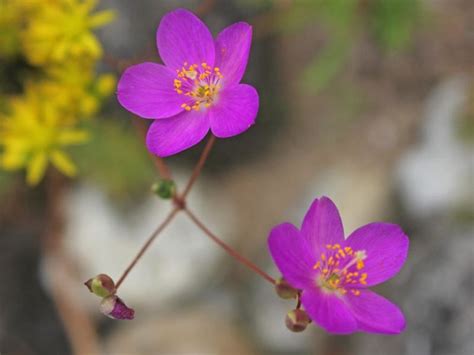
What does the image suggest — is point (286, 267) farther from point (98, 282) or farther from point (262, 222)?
point (262, 222)

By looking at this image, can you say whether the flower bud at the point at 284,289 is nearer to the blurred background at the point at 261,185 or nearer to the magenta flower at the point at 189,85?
the magenta flower at the point at 189,85

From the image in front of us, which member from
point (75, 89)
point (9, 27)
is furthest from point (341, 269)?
point (9, 27)

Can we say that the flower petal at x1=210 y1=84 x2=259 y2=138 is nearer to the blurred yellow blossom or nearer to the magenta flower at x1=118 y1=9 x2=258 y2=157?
the magenta flower at x1=118 y1=9 x2=258 y2=157

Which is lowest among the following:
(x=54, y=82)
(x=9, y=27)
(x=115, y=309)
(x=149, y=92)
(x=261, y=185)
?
(x=115, y=309)

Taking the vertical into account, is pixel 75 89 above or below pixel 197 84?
above

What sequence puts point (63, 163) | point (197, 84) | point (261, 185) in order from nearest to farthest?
point (197, 84) < point (63, 163) < point (261, 185)

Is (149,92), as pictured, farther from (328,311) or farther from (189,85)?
(328,311)

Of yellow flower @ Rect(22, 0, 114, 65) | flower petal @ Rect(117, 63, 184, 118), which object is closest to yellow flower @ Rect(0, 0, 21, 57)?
yellow flower @ Rect(22, 0, 114, 65)

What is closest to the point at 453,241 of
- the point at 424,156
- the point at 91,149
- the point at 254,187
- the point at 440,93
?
the point at 424,156
